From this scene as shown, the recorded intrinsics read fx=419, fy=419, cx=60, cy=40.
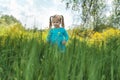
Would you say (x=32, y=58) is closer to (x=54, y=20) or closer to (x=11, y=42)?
(x=11, y=42)

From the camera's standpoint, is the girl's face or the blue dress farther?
the girl's face

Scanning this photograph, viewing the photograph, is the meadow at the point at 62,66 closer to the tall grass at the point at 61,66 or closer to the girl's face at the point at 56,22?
the tall grass at the point at 61,66

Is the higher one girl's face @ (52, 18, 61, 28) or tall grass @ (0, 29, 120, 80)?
girl's face @ (52, 18, 61, 28)

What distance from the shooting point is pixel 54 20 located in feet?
28.1

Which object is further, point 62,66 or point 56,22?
point 56,22

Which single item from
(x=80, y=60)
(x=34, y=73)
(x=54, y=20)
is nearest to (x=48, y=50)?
(x=80, y=60)

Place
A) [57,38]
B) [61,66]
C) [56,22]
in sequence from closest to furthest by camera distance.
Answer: [61,66]
[57,38]
[56,22]

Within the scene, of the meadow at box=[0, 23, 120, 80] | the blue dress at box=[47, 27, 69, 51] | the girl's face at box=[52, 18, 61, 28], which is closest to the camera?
the meadow at box=[0, 23, 120, 80]

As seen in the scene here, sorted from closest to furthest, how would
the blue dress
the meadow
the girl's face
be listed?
the meadow < the blue dress < the girl's face

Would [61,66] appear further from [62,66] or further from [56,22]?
[56,22]

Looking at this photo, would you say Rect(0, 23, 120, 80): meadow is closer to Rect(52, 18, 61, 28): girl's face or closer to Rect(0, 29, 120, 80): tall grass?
Rect(0, 29, 120, 80): tall grass

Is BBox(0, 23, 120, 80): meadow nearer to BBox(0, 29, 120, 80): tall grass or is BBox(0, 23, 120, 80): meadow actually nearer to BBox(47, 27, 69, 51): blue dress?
BBox(0, 29, 120, 80): tall grass

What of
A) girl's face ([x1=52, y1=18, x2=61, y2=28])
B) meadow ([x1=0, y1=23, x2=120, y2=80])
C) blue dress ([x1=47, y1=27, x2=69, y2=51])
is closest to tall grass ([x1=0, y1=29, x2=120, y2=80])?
meadow ([x1=0, y1=23, x2=120, y2=80])

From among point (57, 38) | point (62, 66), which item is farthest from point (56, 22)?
point (62, 66)
